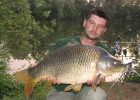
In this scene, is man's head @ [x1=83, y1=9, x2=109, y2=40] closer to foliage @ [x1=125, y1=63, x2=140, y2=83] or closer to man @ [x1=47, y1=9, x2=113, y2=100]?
man @ [x1=47, y1=9, x2=113, y2=100]

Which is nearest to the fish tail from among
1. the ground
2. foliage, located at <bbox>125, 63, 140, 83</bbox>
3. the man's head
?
the man's head

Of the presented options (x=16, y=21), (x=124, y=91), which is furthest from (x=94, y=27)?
(x=16, y=21)

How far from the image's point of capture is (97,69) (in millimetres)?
2664

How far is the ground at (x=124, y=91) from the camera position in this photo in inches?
229

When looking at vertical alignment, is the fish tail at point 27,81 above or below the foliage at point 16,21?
above

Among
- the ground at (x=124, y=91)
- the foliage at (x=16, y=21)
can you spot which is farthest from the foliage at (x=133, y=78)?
the foliage at (x=16, y=21)

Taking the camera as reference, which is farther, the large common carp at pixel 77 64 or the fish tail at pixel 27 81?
the fish tail at pixel 27 81

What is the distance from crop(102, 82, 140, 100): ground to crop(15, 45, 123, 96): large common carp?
9.79ft

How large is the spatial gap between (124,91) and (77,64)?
379cm

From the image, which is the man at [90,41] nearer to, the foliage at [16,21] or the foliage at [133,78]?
the foliage at [133,78]

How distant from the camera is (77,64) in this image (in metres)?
2.70

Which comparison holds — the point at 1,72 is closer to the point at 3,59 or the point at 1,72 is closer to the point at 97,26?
the point at 3,59

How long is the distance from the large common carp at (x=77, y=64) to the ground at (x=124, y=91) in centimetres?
298

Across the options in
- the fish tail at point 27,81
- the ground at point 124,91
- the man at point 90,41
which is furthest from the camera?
the ground at point 124,91
